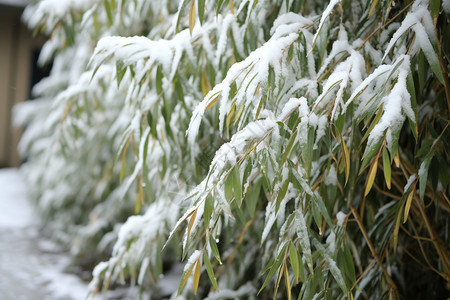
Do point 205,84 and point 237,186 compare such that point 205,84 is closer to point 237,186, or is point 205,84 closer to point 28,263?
point 237,186

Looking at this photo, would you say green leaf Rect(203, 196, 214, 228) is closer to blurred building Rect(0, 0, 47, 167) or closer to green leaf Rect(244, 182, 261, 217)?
green leaf Rect(244, 182, 261, 217)

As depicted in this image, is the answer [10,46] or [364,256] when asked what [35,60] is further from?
[364,256]

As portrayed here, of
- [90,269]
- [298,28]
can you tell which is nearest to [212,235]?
[298,28]

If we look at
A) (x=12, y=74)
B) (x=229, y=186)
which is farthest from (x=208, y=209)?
(x=12, y=74)

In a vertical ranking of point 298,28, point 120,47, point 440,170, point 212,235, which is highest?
point 298,28

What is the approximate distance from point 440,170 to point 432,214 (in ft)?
2.33

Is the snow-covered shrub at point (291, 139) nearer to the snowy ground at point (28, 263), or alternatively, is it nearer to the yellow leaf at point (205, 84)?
the yellow leaf at point (205, 84)

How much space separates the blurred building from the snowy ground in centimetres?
185

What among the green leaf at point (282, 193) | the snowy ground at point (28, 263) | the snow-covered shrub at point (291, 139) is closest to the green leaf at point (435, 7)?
the snow-covered shrub at point (291, 139)

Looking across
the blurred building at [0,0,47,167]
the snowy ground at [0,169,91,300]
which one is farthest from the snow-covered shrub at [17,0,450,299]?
the blurred building at [0,0,47,167]

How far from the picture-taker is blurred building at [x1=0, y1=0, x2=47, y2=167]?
25.5 ft

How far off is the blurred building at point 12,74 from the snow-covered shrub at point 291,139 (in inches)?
225

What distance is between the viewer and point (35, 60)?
8094 millimetres

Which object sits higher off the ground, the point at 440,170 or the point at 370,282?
the point at 440,170
